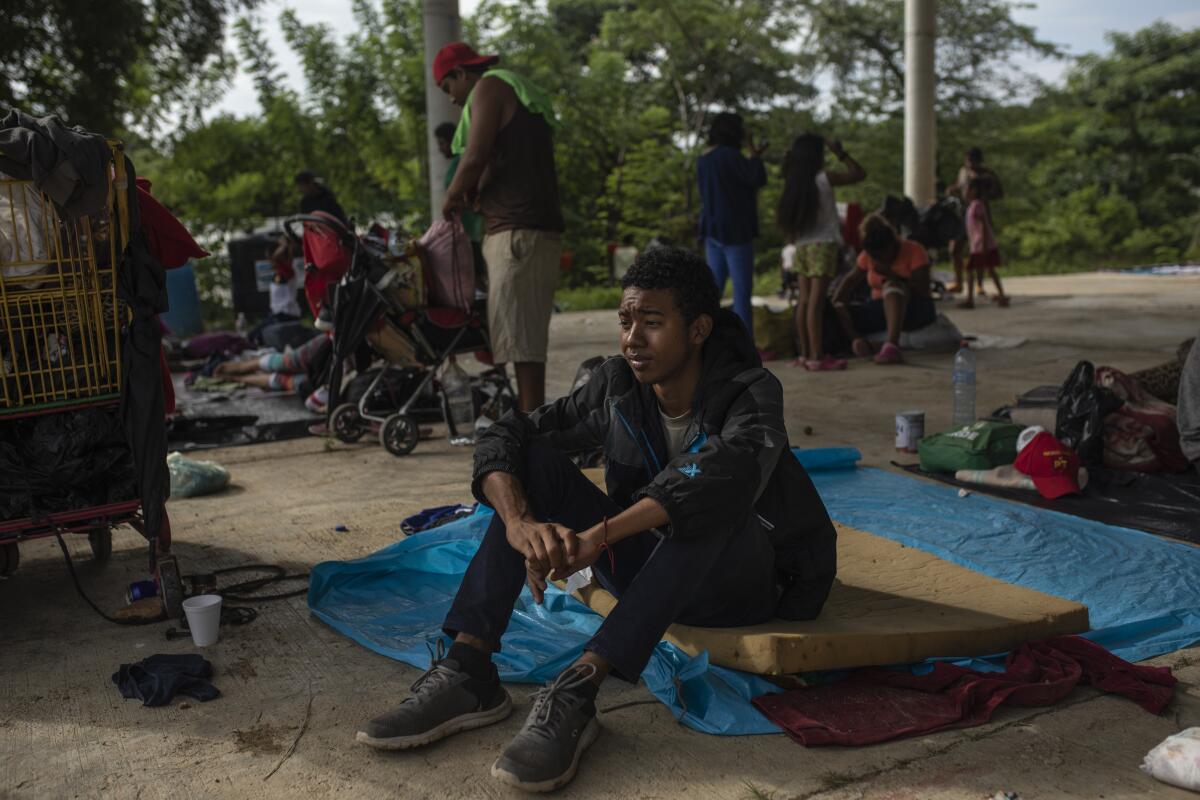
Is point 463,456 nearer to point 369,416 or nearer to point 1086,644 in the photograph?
point 369,416

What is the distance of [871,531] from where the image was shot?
4512 millimetres

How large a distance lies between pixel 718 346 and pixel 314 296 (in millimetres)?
4012

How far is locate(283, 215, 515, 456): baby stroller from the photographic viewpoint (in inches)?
241

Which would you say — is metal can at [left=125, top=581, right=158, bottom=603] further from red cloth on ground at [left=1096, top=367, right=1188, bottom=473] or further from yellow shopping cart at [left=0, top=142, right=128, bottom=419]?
red cloth on ground at [left=1096, top=367, right=1188, bottom=473]

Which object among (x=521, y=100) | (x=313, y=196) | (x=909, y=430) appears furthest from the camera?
(x=313, y=196)

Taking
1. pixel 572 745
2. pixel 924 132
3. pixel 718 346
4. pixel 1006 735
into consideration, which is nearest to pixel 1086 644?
pixel 1006 735

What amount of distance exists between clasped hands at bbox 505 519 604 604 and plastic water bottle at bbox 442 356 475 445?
3.72 metres

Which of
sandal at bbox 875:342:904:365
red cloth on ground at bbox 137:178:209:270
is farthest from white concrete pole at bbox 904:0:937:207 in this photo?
red cloth on ground at bbox 137:178:209:270

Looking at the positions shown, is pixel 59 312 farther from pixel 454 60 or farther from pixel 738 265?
pixel 738 265

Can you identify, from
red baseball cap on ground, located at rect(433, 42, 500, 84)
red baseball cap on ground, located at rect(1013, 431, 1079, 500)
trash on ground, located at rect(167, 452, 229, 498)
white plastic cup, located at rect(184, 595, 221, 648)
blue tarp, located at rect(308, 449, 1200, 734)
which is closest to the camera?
blue tarp, located at rect(308, 449, 1200, 734)

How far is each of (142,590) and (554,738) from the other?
6.19 ft

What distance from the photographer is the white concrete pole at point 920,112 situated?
1484cm

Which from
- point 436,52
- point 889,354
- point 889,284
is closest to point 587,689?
point 889,354

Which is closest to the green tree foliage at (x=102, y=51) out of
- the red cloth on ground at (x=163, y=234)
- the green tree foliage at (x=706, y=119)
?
the green tree foliage at (x=706, y=119)
